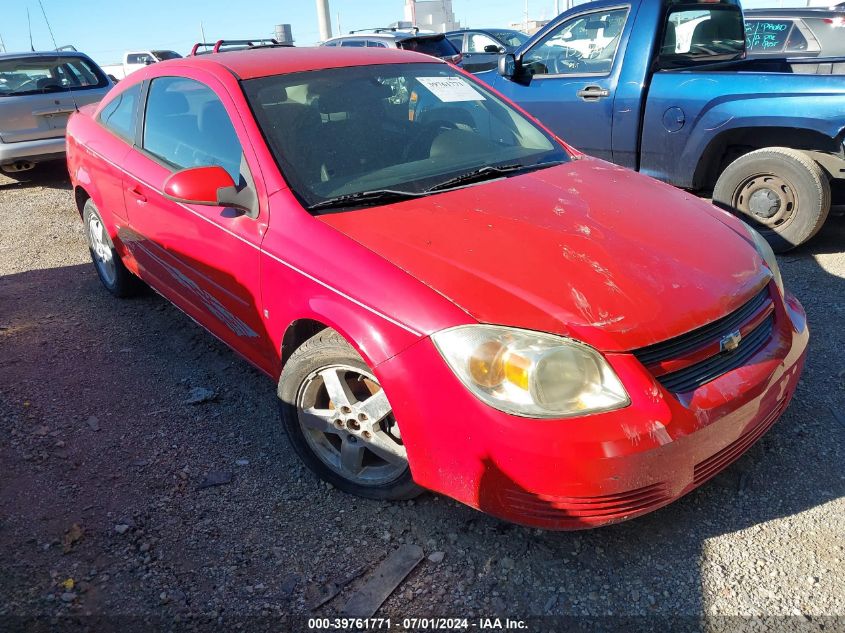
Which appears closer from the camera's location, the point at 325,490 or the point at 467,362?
the point at 467,362

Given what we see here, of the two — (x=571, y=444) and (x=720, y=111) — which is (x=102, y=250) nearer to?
(x=571, y=444)

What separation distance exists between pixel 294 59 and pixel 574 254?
1.84 metres

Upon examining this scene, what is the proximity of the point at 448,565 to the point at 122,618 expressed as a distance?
1068mm

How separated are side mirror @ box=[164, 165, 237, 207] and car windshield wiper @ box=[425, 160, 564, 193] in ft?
2.71

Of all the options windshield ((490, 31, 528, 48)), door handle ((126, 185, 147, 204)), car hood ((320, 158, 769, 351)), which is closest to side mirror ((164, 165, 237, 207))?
car hood ((320, 158, 769, 351))

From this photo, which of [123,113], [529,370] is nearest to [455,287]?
[529,370]

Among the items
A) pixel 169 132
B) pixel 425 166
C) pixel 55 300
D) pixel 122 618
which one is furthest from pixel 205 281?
pixel 55 300

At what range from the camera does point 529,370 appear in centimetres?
202

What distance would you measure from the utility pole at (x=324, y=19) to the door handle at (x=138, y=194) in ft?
85.5

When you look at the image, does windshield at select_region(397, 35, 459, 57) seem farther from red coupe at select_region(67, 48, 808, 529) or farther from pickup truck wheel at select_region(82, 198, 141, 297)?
red coupe at select_region(67, 48, 808, 529)

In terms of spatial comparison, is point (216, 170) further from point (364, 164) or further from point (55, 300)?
point (55, 300)

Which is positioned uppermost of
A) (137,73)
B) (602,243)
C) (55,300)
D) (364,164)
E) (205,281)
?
(137,73)

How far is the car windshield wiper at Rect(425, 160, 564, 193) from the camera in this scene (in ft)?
9.46

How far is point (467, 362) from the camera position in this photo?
205cm
